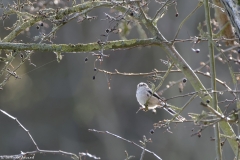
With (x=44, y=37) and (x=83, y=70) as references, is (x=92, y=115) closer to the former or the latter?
(x=83, y=70)

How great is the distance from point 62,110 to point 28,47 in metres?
13.3

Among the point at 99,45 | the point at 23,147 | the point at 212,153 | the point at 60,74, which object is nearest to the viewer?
the point at 99,45

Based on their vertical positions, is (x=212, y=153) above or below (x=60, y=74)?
below

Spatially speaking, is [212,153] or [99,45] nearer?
[99,45]

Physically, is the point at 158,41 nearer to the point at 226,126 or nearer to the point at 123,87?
the point at 226,126

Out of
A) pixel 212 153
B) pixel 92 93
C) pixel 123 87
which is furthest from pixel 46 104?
pixel 212 153

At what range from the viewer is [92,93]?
16562mm

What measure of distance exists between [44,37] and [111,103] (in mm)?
12458

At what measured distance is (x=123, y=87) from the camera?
1647 centimetres

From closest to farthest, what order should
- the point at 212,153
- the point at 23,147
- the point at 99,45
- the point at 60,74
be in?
1. the point at 99,45
2. the point at 212,153
3. the point at 23,147
4. the point at 60,74

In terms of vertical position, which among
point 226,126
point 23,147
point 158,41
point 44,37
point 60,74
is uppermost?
point 60,74

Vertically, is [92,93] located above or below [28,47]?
above

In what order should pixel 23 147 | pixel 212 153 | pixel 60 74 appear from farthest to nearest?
pixel 60 74, pixel 23 147, pixel 212 153

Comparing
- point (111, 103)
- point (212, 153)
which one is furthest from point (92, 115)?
point (212, 153)
